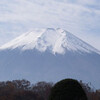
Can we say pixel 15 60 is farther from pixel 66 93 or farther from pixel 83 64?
pixel 66 93

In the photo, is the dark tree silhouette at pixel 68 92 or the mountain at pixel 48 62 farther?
the mountain at pixel 48 62

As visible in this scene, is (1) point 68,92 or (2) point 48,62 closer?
(1) point 68,92

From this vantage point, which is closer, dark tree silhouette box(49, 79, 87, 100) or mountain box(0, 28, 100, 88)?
dark tree silhouette box(49, 79, 87, 100)

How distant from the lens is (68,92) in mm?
17062

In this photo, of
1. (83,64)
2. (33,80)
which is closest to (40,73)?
(33,80)

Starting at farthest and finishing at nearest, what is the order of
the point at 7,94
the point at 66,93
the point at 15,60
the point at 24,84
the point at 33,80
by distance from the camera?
the point at 15,60, the point at 33,80, the point at 24,84, the point at 7,94, the point at 66,93

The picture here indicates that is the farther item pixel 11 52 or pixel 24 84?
pixel 11 52

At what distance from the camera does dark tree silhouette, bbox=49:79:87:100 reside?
55.6ft

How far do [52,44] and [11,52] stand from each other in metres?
20.2

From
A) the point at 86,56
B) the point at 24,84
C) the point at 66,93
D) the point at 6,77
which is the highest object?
the point at 66,93

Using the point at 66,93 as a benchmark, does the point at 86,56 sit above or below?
below

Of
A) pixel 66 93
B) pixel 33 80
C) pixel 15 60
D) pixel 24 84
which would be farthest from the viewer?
pixel 15 60

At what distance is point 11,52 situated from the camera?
632 feet

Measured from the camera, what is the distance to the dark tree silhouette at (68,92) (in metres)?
17.0
